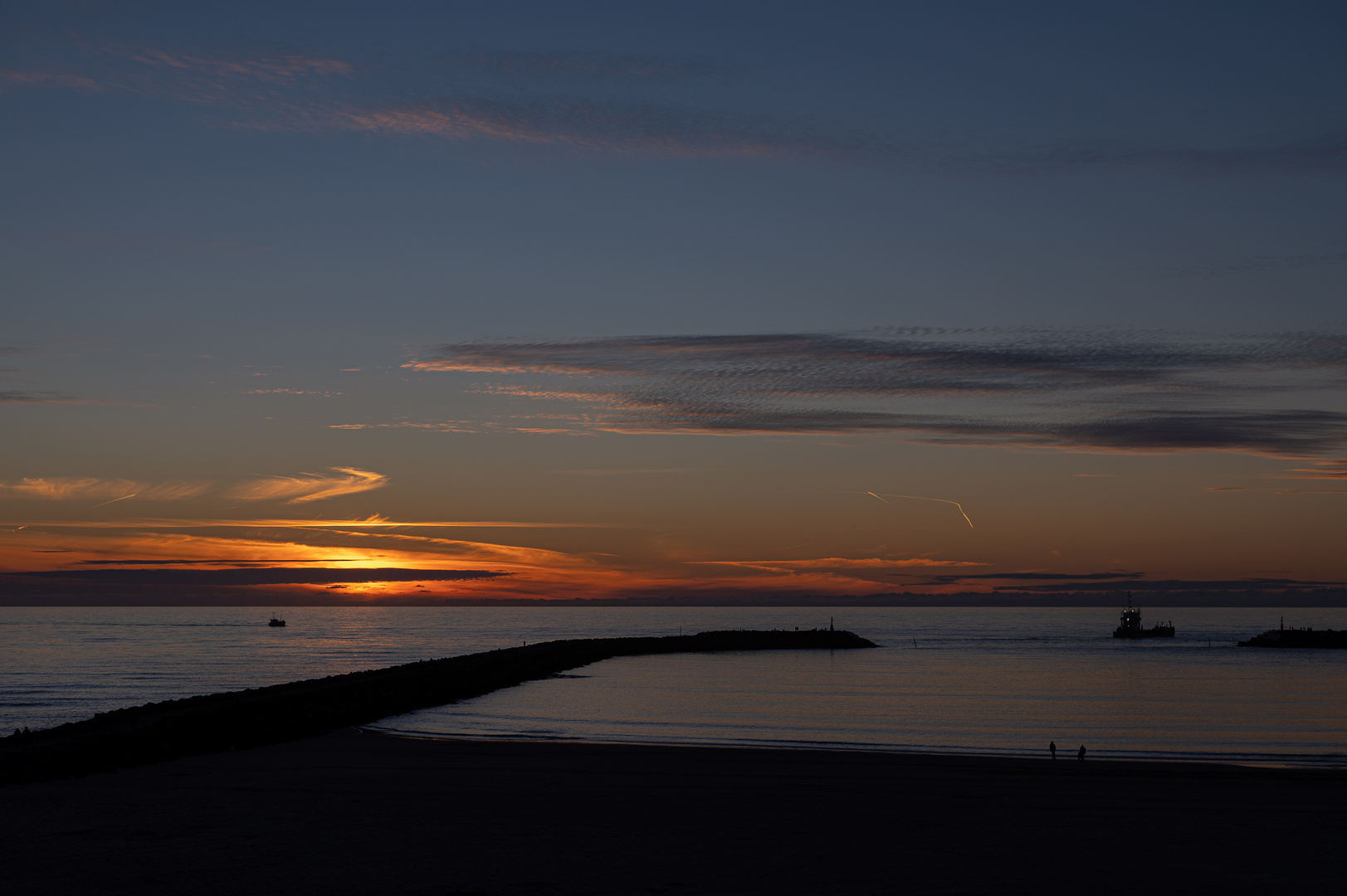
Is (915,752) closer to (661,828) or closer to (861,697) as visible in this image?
(661,828)

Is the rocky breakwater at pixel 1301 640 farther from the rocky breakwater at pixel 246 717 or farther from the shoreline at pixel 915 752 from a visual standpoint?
the shoreline at pixel 915 752

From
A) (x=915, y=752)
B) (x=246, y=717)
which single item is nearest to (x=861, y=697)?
(x=915, y=752)

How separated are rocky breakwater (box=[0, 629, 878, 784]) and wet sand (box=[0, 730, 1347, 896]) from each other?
43.7 inches

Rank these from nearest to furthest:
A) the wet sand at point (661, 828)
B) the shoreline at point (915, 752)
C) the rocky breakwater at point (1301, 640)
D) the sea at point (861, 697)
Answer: the wet sand at point (661, 828) < the shoreline at point (915, 752) < the sea at point (861, 697) < the rocky breakwater at point (1301, 640)

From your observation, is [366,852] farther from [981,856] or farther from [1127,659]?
[1127,659]

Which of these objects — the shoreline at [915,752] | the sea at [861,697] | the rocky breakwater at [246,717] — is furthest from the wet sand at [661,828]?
the sea at [861,697]

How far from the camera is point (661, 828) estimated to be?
19.8 metres

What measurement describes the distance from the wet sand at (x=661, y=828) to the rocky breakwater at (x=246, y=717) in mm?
1109

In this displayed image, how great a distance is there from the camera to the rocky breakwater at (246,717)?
24.7 meters

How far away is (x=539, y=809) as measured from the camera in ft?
70.1

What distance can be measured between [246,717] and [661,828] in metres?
19.9

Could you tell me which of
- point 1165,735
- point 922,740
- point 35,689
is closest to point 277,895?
point 922,740

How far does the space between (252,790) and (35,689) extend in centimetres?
5248

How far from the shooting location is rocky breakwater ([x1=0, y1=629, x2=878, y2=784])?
81.0 ft
